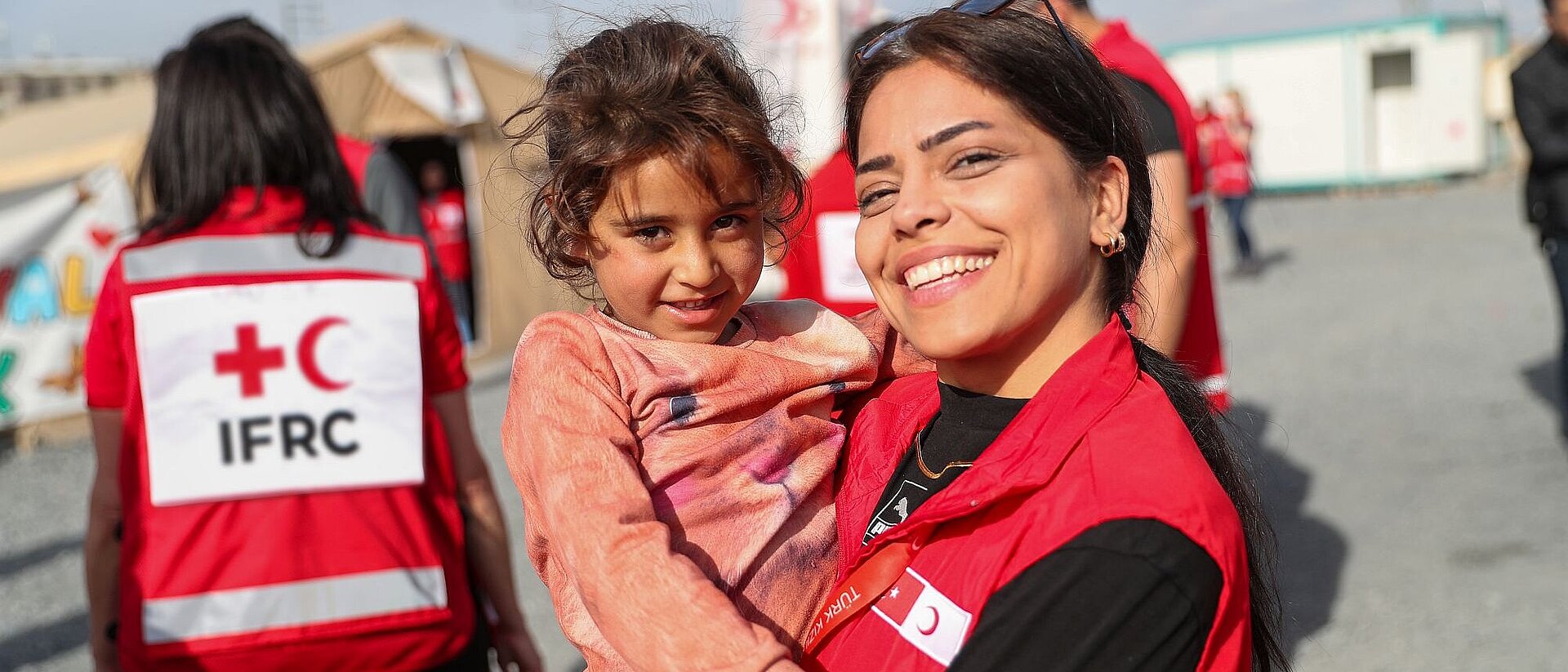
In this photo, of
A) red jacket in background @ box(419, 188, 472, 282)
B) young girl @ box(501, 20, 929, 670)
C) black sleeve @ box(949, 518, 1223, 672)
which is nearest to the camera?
black sleeve @ box(949, 518, 1223, 672)

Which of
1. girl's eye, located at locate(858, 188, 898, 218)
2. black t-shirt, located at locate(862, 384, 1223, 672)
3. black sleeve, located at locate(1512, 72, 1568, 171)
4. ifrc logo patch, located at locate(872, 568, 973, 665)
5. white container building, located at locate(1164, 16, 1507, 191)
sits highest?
girl's eye, located at locate(858, 188, 898, 218)

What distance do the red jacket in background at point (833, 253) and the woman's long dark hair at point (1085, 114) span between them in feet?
6.97

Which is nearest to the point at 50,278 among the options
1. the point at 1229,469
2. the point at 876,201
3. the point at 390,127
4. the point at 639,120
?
the point at 390,127

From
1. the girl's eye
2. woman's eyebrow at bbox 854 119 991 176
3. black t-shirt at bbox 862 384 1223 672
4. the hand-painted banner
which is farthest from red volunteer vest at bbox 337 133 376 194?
the hand-painted banner

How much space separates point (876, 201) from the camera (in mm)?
1572

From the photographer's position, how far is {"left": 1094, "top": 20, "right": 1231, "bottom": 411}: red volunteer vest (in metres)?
3.47

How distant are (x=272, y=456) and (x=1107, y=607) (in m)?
1.72

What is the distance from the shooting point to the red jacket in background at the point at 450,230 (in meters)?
12.3

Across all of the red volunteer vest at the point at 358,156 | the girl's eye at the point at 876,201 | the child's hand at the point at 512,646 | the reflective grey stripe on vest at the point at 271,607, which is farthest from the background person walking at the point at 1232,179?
the girl's eye at the point at 876,201

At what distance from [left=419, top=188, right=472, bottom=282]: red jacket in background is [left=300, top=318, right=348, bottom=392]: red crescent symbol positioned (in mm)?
9828

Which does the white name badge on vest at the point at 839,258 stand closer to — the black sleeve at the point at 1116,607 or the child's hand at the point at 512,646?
the child's hand at the point at 512,646

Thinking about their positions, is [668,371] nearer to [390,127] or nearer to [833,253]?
[833,253]

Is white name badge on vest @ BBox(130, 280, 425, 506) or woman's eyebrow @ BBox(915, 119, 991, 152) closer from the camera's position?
woman's eyebrow @ BBox(915, 119, 991, 152)

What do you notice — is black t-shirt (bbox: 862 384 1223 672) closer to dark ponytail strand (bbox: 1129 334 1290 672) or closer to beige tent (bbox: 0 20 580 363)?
dark ponytail strand (bbox: 1129 334 1290 672)
